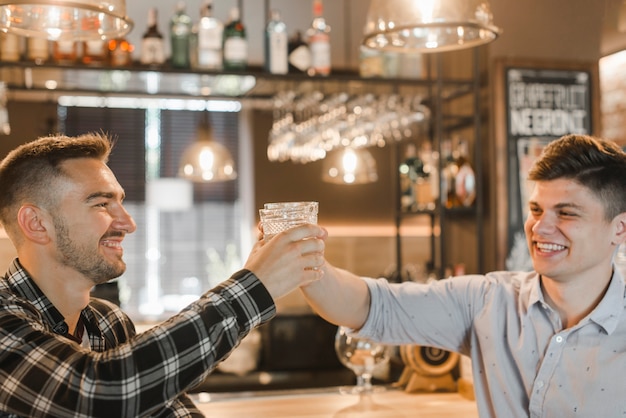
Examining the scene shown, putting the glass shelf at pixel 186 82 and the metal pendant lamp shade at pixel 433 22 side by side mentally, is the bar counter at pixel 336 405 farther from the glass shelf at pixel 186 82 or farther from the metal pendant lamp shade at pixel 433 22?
the glass shelf at pixel 186 82

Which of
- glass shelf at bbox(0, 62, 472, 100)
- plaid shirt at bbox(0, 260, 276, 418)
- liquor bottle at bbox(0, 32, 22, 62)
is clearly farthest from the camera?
liquor bottle at bbox(0, 32, 22, 62)

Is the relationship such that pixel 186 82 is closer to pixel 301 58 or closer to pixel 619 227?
pixel 301 58

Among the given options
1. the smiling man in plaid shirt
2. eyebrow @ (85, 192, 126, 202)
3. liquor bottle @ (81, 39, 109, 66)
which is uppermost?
liquor bottle @ (81, 39, 109, 66)

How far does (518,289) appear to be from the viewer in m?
2.00

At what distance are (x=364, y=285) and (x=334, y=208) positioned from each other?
17.8 feet

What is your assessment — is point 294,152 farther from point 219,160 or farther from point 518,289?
Result: point 518,289

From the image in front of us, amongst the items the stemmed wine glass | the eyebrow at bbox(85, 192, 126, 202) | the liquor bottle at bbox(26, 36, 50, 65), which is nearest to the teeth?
the stemmed wine glass

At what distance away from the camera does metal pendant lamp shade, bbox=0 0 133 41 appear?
1.83 metres

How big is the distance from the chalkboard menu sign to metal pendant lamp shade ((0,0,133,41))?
8.80 ft

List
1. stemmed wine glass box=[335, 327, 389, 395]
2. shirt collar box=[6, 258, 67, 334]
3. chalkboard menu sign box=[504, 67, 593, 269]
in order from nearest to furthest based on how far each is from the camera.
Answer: shirt collar box=[6, 258, 67, 334] < stemmed wine glass box=[335, 327, 389, 395] < chalkboard menu sign box=[504, 67, 593, 269]

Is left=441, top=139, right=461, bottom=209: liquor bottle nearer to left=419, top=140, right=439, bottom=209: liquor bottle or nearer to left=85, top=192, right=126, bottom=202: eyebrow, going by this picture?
left=419, top=140, right=439, bottom=209: liquor bottle

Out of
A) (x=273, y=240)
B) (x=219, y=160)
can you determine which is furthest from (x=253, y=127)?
(x=273, y=240)

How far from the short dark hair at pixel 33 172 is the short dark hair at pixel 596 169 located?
1.11 metres

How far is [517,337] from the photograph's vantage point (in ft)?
6.25
